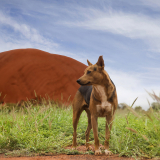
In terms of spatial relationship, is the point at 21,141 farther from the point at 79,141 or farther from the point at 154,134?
the point at 154,134

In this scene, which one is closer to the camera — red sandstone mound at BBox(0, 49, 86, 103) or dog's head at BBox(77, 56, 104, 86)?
dog's head at BBox(77, 56, 104, 86)

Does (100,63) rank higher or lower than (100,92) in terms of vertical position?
higher

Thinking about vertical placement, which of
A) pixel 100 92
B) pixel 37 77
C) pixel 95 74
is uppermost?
pixel 37 77

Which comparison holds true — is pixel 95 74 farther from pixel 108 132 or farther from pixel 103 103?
pixel 108 132

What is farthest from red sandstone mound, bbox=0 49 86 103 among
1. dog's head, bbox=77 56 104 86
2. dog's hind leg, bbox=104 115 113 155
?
dog's head, bbox=77 56 104 86

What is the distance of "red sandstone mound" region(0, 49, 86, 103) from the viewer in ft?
39.8

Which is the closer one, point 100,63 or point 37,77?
point 100,63

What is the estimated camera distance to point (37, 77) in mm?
12453

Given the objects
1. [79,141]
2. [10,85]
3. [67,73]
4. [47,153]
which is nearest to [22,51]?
[10,85]

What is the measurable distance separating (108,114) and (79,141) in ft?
5.30

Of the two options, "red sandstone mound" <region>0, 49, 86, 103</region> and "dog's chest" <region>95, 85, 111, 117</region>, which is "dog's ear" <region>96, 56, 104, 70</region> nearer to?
"dog's chest" <region>95, 85, 111, 117</region>

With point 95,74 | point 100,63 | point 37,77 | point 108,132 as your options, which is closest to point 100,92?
point 95,74

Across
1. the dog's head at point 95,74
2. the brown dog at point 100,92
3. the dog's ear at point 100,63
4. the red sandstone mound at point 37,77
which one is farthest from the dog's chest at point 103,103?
the red sandstone mound at point 37,77

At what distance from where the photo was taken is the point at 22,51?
1420 cm
